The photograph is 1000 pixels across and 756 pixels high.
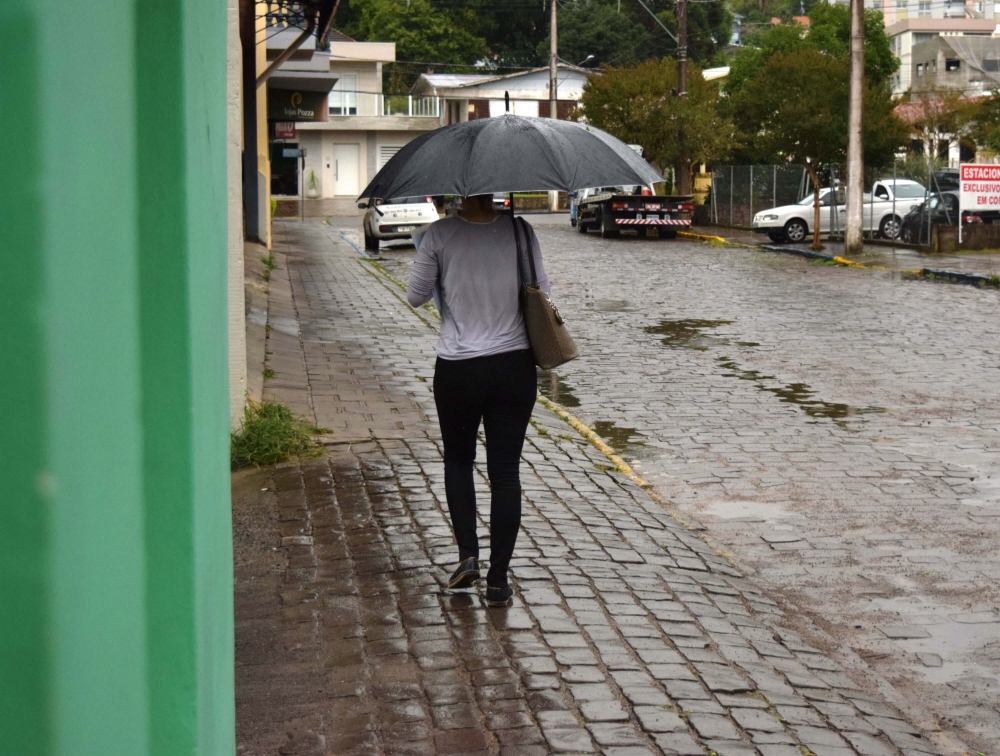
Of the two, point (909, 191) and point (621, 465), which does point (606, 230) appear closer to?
point (909, 191)

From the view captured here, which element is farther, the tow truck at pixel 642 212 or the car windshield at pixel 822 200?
the tow truck at pixel 642 212

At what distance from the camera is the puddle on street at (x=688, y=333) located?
13539 mm

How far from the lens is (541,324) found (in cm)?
489

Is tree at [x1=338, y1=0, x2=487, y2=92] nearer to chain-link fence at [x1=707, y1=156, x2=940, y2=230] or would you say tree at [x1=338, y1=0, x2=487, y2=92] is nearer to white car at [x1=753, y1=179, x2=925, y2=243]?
chain-link fence at [x1=707, y1=156, x2=940, y2=230]

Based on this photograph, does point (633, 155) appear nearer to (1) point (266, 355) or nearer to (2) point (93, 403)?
(2) point (93, 403)

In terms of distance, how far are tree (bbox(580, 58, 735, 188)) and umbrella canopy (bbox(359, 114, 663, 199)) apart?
34.0 metres

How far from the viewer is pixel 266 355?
11.0 meters

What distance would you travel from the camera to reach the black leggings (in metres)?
4.90

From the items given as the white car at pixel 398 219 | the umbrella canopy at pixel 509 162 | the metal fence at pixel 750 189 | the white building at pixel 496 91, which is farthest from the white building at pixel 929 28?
the umbrella canopy at pixel 509 162

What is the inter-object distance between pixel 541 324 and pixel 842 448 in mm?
4316

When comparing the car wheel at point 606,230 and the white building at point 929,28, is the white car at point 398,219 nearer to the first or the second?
the car wheel at point 606,230

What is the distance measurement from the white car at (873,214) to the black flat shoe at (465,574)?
26.9 meters

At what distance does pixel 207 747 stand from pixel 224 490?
1.89 ft

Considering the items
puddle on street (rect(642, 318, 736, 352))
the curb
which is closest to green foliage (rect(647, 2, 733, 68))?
the curb
